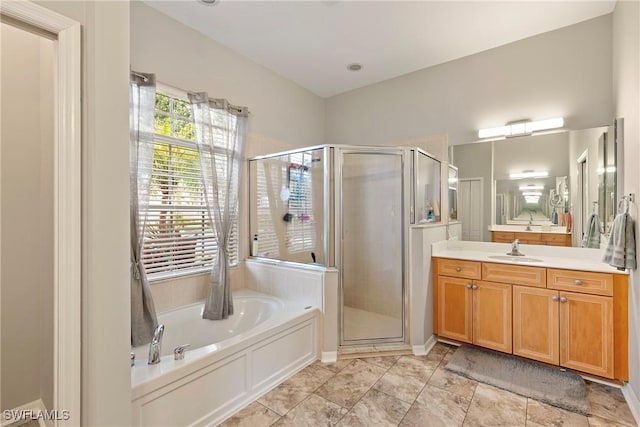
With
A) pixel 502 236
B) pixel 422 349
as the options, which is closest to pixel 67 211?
pixel 422 349

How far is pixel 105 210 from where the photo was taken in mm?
1290

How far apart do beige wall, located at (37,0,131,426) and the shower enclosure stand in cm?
165

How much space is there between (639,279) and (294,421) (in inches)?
90.6

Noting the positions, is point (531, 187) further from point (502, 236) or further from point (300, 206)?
point (300, 206)

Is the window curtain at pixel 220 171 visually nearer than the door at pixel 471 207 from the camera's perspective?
Yes

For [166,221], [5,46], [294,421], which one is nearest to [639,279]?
[294,421]

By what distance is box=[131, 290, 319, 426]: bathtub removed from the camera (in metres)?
1.58

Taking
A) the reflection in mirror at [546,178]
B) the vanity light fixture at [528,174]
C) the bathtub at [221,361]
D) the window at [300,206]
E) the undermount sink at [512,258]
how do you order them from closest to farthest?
the bathtub at [221,361] → the reflection in mirror at [546,178] → the undermount sink at [512,258] → the vanity light fixture at [528,174] → the window at [300,206]

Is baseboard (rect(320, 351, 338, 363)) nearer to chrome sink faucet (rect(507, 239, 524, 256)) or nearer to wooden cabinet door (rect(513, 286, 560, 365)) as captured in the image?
wooden cabinet door (rect(513, 286, 560, 365))

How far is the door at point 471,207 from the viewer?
3.10 m

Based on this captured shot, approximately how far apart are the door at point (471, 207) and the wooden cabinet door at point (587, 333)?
986mm

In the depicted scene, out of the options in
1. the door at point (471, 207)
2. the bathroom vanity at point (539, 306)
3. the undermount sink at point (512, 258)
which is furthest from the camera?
the door at point (471, 207)

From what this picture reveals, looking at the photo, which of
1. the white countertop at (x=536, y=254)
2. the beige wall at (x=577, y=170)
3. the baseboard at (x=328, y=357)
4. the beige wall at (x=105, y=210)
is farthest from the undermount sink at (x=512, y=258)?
the beige wall at (x=105, y=210)

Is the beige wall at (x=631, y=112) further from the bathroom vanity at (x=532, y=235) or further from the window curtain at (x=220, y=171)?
the window curtain at (x=220, y=171)
